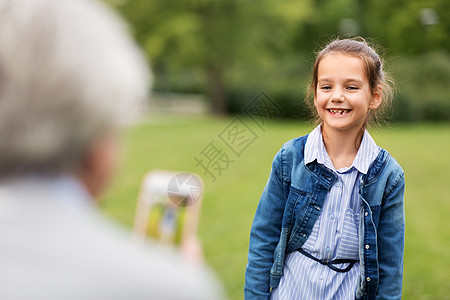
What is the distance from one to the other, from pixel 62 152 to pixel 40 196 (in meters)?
0.08

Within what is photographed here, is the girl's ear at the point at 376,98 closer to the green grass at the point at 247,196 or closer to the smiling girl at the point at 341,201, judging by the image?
the smiling girl at the point at 341,201

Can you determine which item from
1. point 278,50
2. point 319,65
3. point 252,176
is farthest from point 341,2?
point 319,65

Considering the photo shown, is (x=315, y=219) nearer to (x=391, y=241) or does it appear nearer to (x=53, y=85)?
(x=391, y=241)

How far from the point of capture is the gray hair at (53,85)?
84 centimetres

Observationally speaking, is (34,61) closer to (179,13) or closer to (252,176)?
(252,176)

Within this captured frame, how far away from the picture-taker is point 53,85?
839 millimetres

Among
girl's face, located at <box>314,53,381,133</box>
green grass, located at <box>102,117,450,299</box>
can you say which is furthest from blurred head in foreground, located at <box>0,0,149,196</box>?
girl's face, located at <box>314,53,381,133</box>

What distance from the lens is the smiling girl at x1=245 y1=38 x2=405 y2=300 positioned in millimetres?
2014

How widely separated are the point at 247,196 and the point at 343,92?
6.83 metres

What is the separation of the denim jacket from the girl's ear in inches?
7.0

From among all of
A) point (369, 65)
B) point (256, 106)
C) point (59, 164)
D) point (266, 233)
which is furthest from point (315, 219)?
point (256, 106)

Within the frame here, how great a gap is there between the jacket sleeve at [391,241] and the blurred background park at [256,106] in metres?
0.32

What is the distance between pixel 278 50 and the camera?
30578 mm

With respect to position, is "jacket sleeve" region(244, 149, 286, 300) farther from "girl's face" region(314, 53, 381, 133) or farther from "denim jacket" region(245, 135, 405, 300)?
"girl's face" region(314, 53, 381, 133)
